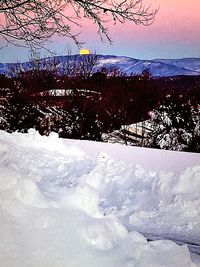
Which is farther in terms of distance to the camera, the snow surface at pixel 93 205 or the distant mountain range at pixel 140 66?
the distant mountain range at pixel 140 66

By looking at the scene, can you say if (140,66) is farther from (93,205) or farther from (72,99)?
(93,205)

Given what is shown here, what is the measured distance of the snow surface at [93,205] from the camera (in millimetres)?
2589

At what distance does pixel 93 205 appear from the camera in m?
3.38

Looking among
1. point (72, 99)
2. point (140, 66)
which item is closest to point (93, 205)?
point (72, 99)

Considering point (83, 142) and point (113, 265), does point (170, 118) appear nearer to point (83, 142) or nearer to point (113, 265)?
point (83, 142)

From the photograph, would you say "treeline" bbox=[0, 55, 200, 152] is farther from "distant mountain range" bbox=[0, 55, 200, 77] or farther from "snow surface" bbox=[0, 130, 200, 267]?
"snow surface" bbox=[0, 130, 200, 267]

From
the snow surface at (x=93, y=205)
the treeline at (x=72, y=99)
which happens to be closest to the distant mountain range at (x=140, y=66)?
the treeline at (x=72, y=99)

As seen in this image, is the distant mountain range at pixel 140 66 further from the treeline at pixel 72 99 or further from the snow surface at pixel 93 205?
the snow surface at pixel 93 205

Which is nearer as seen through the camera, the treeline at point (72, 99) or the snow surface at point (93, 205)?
the snow surface at point (93, 205)

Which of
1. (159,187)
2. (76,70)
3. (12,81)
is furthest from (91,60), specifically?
(159,187)

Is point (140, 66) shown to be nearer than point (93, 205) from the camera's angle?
No

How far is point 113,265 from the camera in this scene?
8.33 ft

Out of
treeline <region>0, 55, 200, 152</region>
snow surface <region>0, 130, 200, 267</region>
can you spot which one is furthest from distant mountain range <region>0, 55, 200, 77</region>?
snow surface <region>0, 130, 200, 267</region>

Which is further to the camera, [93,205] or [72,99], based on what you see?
[72,99]
